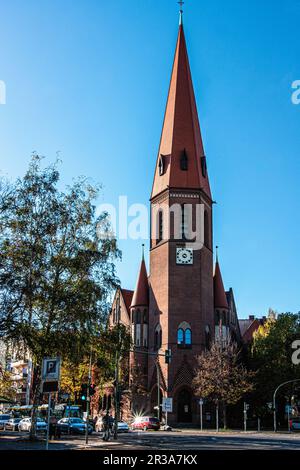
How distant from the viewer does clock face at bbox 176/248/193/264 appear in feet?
190

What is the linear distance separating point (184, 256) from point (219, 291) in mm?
7388

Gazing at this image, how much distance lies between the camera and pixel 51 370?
1903 cm

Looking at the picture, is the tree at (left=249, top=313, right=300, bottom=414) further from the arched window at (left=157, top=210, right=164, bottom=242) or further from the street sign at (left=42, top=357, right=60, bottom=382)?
the street sign at (left=42, top=357, right=60, bottom=382)

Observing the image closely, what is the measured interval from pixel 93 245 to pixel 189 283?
26625mm

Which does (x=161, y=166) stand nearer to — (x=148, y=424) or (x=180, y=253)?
(x=180, y=253)

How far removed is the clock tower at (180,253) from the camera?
55.1m

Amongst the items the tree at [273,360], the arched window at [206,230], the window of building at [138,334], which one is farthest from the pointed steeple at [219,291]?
the window of building at [138,334]

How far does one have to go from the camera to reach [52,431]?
33.6m

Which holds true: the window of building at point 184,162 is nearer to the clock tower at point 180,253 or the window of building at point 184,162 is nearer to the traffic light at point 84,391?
the clock tower at point 180,253

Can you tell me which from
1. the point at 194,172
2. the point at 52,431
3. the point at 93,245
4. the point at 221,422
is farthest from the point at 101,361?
the point at 194,172

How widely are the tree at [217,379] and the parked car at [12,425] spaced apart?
15.9 meters

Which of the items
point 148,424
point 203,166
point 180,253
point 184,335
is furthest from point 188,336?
point 203,166
